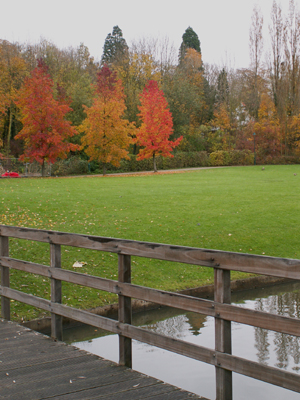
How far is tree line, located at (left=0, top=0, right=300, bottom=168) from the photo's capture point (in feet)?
126

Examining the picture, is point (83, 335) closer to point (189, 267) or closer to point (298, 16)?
point (189, 267)

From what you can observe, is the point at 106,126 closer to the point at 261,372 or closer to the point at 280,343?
the point at 280,343

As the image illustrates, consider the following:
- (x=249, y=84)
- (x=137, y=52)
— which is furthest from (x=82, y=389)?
(x=249, y=84)

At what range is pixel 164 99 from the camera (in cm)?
4184

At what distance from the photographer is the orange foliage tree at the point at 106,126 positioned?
37.2m

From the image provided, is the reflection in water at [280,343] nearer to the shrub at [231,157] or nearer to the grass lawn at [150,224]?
the grass lawn at [150,224]

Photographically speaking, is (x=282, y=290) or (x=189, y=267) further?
(x=189, y=267)

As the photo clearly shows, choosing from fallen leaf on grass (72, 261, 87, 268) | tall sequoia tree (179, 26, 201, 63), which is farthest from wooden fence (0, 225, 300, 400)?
tall sequoia tree (179, 26, 201, 63)

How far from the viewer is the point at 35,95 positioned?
32.7 m

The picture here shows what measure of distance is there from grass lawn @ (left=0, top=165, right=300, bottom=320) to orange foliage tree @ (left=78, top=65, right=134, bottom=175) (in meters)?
16.8

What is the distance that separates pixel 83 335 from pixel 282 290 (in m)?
→ 5.25

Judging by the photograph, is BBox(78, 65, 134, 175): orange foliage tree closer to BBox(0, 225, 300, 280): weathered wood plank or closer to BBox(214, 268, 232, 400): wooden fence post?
BBox(0, 225, 300, 280): weathered wood plank

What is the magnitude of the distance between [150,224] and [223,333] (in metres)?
10.7

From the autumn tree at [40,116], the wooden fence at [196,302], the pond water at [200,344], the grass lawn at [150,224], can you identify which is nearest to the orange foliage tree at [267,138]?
the autumn tree at [40,116]
